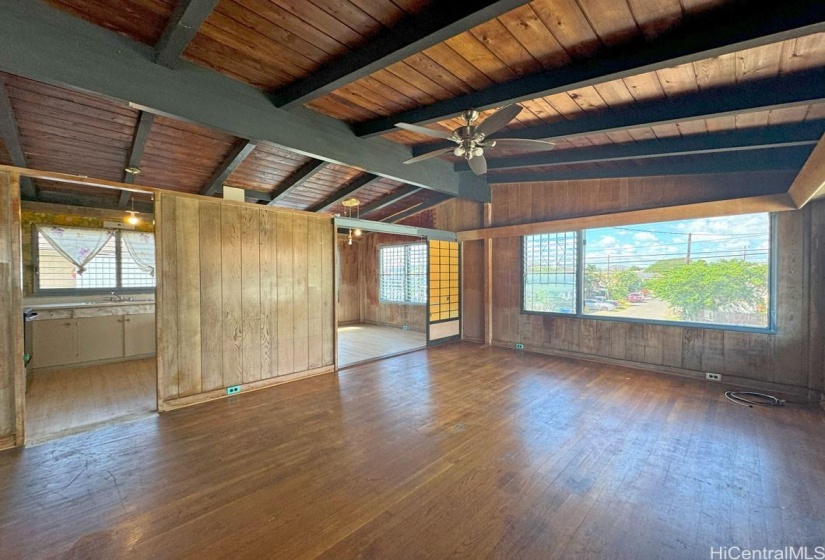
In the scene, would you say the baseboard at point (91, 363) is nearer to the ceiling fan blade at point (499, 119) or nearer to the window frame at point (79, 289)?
the window frame at point (79, 289)

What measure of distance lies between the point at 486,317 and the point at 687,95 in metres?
4.55

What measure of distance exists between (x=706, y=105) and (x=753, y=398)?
326 cm

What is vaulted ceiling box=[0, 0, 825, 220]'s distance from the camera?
80.0 inches

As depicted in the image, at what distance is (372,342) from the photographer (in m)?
7.16

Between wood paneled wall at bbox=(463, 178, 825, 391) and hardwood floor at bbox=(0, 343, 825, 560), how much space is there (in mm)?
762

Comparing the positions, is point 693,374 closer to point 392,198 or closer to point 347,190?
point 392,198

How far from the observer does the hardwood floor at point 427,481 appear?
1789 mm

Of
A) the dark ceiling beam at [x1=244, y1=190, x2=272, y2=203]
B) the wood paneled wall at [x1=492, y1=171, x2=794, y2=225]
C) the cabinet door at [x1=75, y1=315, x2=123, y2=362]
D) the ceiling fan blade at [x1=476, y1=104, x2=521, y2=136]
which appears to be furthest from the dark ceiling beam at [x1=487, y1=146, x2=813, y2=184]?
the cabinet door at [x1=75, y1=315, x2=123, y2=362]

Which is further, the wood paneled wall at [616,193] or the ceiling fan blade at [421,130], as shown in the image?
the wood paneled wall at [616,193]

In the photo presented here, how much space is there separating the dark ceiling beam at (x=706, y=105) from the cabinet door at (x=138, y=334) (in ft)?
21.7

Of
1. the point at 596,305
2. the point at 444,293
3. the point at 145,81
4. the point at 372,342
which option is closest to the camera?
the point at 145,81

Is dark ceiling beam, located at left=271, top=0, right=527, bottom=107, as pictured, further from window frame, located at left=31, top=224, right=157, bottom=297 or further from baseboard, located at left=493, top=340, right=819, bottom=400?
baseboard, located at left=493, top=340, right=819, bottom=400

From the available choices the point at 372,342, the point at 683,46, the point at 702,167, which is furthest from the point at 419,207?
the point at 683,46

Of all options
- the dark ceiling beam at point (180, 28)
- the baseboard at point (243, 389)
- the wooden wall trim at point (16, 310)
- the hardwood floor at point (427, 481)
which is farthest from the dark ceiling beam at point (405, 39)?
the baseboard at point (243, 389)
